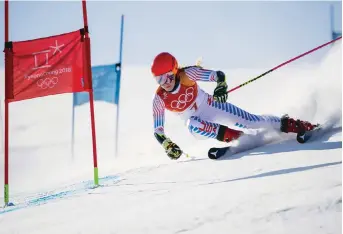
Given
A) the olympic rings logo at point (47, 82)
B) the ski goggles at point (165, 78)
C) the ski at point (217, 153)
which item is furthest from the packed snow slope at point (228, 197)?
the olympic rings logo at point (47, 82)

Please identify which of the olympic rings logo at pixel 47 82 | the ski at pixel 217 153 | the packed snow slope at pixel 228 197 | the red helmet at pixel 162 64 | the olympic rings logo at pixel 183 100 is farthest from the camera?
the olympic rings logo at pixel 47 82

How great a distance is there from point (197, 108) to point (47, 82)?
187 centimetres

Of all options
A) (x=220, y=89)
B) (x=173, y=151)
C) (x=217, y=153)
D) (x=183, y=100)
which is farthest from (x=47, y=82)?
(x=217, y=153)

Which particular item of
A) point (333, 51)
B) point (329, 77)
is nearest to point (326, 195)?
point (329, 77)

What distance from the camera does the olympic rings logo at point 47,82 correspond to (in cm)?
448

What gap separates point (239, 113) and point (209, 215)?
215cm

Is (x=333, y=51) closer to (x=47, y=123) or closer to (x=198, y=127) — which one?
(x=198, y=127)

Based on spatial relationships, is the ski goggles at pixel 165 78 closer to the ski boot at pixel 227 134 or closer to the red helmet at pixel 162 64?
the red helmet at pixel 162 64

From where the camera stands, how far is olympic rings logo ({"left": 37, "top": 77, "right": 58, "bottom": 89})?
4480 millimetres

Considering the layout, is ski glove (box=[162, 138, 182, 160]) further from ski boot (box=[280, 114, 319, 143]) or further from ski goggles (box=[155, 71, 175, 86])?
ski boot (box=[280, 114, 319, 143])

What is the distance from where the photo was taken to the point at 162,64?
3881 mm

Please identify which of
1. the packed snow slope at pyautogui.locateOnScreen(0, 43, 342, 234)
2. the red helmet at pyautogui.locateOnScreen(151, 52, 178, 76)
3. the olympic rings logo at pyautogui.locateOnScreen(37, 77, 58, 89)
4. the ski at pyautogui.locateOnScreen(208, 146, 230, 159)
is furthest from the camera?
the olympic rings logo at pyautogui.locateOnScreen(37, 77, 58, 89)

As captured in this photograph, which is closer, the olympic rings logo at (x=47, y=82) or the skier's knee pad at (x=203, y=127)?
Result: the skier's knee pad at (x=203, y=127)

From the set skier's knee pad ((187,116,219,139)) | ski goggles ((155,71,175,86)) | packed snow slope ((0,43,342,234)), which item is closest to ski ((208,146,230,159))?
packed snow slope ((0,43,342,234))
